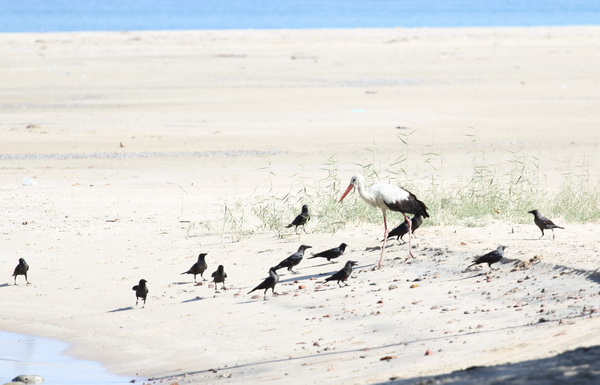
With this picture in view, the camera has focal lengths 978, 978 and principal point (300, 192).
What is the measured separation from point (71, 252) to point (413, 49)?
1324 inches

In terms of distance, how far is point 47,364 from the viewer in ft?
26.6

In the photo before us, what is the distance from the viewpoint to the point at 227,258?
1139cm

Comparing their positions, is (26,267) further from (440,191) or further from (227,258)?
(440,191)

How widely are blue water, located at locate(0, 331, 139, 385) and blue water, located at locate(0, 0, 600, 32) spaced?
59.4m

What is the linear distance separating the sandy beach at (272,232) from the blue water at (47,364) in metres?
0.16

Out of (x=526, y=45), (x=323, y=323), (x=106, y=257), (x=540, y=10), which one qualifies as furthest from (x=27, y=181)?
(x=540, y=10)

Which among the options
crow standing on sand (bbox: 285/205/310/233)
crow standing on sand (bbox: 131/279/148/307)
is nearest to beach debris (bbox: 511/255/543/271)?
crow standing on sand (bbox: 285/205/310/233)

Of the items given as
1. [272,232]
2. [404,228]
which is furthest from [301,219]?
[404,228]

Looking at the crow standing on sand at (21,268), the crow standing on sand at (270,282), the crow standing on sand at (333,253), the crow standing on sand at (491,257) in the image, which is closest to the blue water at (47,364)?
the crow standing on sand at (21,268)

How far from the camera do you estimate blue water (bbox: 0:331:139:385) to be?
7688 millimetres

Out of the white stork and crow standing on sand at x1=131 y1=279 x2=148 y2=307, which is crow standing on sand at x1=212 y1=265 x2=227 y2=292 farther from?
the white stork

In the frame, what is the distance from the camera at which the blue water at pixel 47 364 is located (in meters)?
7.69

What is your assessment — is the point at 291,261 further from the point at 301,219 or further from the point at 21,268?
the point at 21,268

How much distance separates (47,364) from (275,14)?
293ft
